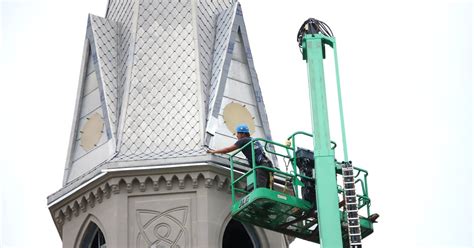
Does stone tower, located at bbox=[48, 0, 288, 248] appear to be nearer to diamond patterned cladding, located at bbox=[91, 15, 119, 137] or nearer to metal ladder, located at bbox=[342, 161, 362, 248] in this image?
diamond patterned cladding, located at bbox=[91, 15, 119, 137]

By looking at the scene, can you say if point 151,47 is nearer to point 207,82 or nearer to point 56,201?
point 207,82

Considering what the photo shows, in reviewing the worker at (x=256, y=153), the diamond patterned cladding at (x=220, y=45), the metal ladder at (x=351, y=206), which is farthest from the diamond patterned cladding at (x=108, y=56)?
the metal ladder at (x=351, y=206)

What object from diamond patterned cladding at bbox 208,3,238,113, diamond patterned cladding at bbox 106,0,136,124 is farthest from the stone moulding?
diamond patterned cladding at bbox 106,0,136,124

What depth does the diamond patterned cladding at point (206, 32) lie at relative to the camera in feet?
131

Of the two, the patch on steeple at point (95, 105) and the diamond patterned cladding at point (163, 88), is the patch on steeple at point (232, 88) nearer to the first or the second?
the diamond patterned cladding at point (163, 88)

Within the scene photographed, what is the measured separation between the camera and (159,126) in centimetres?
3894

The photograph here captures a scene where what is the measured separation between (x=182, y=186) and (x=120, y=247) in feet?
7.32

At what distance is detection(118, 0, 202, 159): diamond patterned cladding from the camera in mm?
38594

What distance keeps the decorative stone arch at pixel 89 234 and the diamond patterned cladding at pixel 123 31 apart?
3089 mm

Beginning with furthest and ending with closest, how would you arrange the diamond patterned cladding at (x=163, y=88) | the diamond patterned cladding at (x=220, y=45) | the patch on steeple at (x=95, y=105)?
the diamond patterned cladding at (x=220, y=45) → the patch on steeple at (x=95, y=105) → the diamond patterned cladding at (x=163, y=88)

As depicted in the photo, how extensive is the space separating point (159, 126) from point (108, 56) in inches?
121

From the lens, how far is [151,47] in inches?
1592

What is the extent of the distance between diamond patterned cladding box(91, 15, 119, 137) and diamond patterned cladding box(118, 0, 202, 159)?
555 millimetres

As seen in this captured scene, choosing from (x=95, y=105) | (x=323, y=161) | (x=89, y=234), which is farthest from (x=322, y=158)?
(x=95, y=105)
